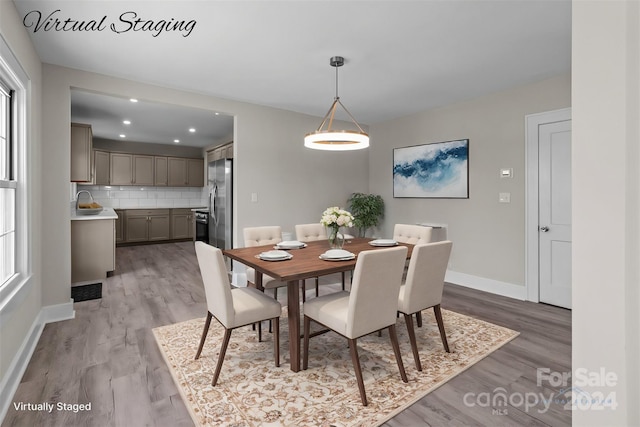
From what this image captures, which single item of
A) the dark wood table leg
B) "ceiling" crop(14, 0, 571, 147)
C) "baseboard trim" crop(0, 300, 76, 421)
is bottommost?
"baseboard trim" crop(0, 300, 76, 421)

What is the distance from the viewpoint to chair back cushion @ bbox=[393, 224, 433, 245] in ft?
10.6

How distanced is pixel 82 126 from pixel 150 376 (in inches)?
159

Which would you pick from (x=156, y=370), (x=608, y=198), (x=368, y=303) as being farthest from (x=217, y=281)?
(x=608, y=198)

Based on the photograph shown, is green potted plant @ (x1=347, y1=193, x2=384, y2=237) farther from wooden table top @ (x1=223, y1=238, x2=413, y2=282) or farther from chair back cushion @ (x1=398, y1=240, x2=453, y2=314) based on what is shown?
chair back cushion @ (x1=398, y1=240, x2=453, y2=314)

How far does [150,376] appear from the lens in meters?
2.13

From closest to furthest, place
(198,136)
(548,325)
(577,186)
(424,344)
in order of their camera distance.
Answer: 1. (577,186)
2. (424,344)
3. (548,325)
4. (198,136)

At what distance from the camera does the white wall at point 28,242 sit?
1.92m

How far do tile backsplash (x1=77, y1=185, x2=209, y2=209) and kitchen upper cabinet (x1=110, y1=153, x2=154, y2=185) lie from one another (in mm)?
341

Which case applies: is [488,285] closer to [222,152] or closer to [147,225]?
[222,152]

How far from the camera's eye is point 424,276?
2238 mm

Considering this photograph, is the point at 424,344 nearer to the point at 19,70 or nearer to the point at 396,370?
the point at 396,370

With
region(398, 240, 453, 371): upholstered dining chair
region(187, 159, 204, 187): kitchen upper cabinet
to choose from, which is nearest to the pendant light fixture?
region(398, 240, 453, 371): upholstered dining chair

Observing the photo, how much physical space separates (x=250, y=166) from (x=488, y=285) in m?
3.34

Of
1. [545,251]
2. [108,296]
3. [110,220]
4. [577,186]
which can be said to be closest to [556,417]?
[577,186]
